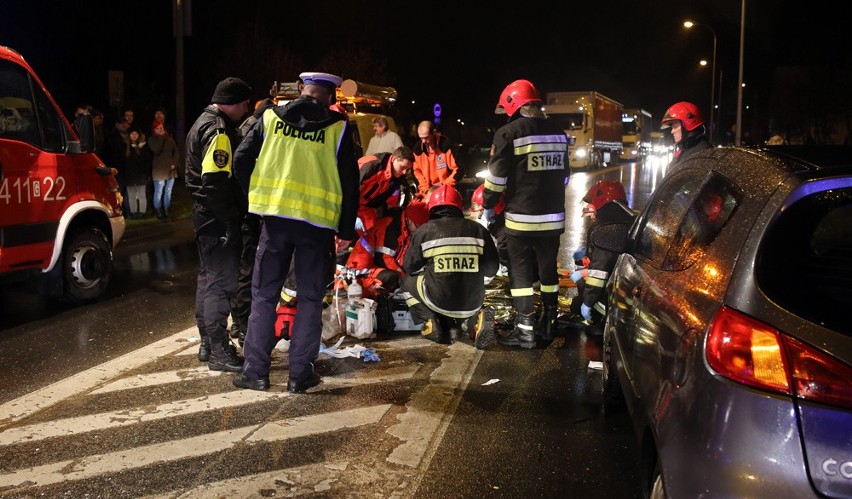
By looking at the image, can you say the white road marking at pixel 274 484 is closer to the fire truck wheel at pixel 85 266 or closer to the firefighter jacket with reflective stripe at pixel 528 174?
the firefighter jacket with reflective stripe at pixel 528 174

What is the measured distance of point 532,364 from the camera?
601 cm

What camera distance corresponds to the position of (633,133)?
51.8 metres

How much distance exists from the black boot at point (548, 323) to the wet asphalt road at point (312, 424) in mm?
118

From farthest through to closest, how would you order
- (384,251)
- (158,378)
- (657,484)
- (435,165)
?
(435,165) → (384,251) → (158,378) → (657,484)

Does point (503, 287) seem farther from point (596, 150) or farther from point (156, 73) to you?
point (596, 150)

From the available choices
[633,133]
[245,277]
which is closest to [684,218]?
[245,277]

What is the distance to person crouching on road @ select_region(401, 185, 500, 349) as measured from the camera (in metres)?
6.20

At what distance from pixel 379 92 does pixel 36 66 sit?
1711 centimetres

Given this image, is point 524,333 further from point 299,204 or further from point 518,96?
point 299,204

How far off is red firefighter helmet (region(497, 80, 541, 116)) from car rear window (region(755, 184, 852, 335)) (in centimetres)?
407

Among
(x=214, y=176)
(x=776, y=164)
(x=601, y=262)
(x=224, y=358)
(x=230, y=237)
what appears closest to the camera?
(x=776, y=164)

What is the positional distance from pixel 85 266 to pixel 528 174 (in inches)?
181

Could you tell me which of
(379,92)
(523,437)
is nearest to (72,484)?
(523,437)

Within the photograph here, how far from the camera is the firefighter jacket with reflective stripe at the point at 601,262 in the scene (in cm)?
657
